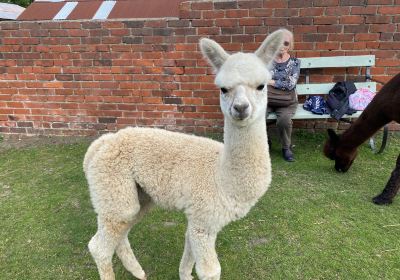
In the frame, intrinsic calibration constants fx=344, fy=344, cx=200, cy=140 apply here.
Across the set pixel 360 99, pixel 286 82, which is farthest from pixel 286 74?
pixel 360 99

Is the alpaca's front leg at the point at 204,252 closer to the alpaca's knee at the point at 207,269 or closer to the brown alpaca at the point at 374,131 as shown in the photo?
the alpaca's knee at the point at 207,269

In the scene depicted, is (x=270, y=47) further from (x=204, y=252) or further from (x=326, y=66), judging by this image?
(x=326, y=66)

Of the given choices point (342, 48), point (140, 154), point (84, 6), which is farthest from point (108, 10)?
point (140, 154)

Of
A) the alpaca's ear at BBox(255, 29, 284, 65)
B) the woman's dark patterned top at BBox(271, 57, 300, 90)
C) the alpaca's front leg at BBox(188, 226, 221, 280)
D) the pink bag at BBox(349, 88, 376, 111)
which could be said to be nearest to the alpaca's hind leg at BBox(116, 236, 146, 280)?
the alpaca's front leg at BBox(188, 226, 221, 280)

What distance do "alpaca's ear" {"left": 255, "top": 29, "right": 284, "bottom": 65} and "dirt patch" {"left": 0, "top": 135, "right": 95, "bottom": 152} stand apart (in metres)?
3.63

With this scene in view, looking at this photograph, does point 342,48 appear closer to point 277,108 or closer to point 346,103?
point 346,103

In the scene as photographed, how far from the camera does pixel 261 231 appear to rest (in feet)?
9.45

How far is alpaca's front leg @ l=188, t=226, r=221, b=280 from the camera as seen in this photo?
188cm

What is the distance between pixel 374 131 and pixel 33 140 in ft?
14.8

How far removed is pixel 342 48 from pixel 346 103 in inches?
30.1

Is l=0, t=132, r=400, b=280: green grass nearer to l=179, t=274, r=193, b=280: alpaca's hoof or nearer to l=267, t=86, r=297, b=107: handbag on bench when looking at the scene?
l=179, t=274, r=193, b=280: alpaca's hoof

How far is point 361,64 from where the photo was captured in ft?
14.0

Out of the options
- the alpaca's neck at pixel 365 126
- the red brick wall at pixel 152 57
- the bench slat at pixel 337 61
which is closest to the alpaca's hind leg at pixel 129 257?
the alpaca's neck at pixel 365 126

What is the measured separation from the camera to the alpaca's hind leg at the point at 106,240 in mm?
2039
